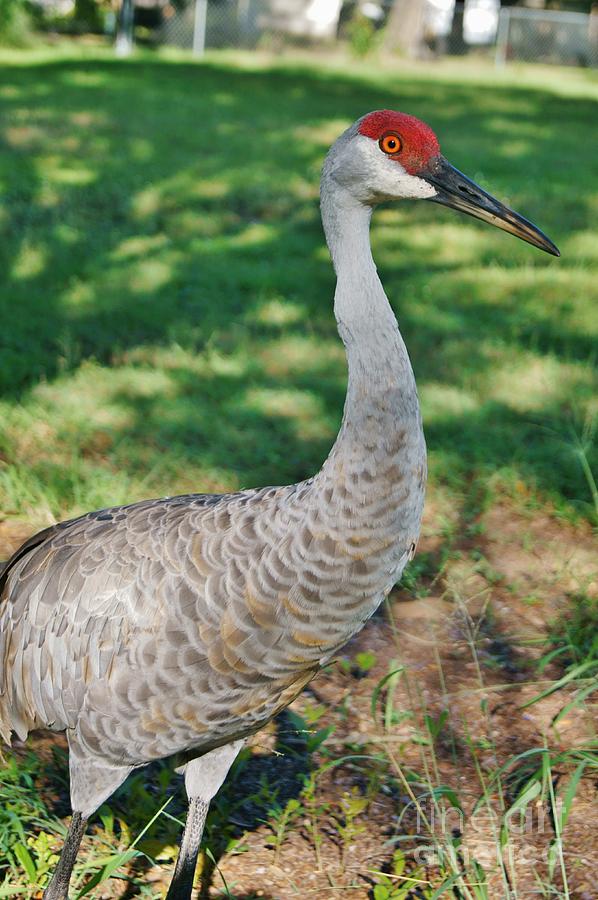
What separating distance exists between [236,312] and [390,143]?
4158 millimetres

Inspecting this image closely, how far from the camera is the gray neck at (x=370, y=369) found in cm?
231

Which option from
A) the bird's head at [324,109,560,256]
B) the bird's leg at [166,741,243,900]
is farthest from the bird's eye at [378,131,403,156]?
the bird's leg at [166,741,243,900]

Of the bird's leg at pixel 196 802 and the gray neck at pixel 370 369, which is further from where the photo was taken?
the bird's leg at pixel 196 802

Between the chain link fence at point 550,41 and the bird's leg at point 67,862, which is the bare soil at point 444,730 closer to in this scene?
the bird's leg at point 67,862

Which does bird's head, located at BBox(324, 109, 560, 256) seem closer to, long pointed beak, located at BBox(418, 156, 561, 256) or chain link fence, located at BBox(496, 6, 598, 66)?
long pointed beak, located at BBox(418, 156, 561, 256)

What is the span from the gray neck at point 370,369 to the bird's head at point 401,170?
0.43 ft

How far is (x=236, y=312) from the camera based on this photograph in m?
6.56

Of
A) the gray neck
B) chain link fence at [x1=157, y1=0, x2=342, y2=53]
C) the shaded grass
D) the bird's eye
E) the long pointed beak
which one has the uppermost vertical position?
chain link fence at [x1=157, y1=0, x2=342, y2=53]

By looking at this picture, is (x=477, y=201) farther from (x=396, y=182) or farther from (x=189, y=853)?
(x=189, y=853)

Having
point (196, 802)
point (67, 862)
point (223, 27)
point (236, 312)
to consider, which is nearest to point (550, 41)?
point (223, 27)

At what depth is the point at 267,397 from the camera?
17.9 ft

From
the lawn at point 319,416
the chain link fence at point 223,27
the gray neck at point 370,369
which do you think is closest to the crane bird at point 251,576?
the gray neck at point 370,369

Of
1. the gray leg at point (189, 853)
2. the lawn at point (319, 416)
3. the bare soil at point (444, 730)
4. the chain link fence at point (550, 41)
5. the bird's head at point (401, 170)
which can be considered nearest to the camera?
the bird's head at point (401, 170)

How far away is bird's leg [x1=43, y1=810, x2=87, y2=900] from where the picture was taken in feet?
8.30
